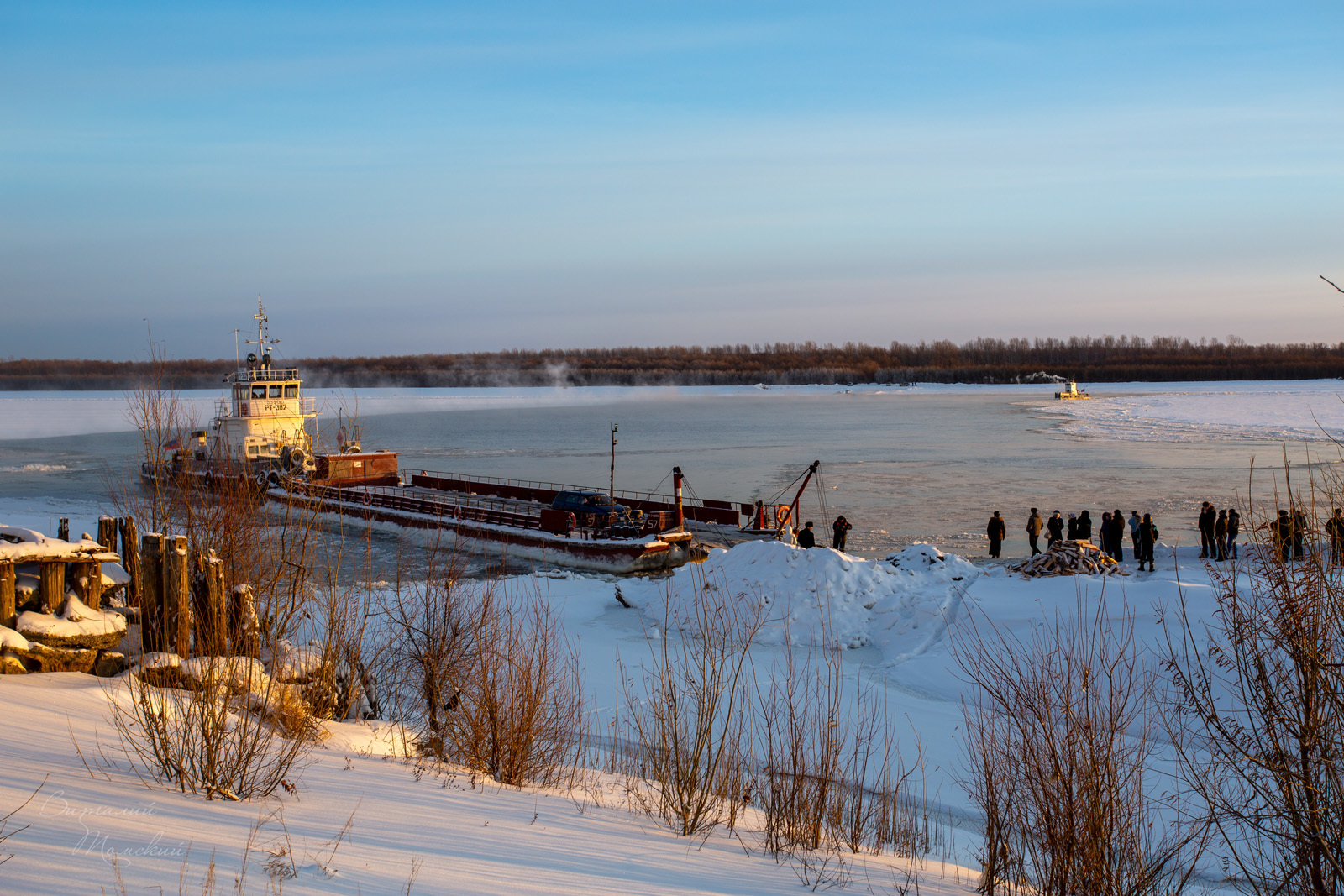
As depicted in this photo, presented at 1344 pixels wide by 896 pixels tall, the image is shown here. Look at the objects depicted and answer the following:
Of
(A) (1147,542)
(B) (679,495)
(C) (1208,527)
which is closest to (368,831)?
(A) (1147,542)

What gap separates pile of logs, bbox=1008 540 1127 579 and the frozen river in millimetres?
4013

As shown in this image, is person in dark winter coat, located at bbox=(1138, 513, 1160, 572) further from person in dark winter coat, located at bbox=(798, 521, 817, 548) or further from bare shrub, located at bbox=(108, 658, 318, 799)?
bare shrub, located at bbox=(108, 658, 318, 799)

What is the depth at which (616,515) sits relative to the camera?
2525cm

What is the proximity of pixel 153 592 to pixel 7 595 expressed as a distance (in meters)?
1.06

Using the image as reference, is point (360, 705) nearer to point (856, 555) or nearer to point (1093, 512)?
point (856, 555)

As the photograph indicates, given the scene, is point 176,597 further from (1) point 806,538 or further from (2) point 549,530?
(2) point 549,530

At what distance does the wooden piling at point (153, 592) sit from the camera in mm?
6691

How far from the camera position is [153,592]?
671cm

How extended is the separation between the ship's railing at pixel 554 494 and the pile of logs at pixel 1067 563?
11.3m

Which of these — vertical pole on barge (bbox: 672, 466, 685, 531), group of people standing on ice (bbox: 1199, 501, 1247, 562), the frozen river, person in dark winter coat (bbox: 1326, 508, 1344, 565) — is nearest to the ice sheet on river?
the frozen river

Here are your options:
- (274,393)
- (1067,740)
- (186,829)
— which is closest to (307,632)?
(186,829)

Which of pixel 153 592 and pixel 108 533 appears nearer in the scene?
pixel 153 592

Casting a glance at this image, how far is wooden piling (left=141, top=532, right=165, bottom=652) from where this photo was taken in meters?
6.69

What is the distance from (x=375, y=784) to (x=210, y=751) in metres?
1.19
